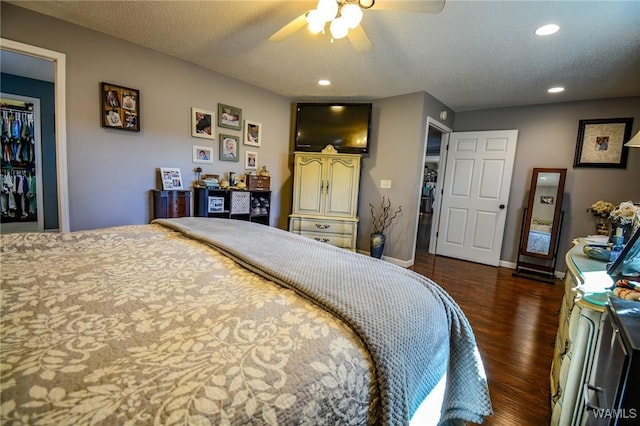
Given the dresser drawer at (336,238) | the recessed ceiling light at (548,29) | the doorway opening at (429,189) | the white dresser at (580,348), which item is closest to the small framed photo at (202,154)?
the dresser drawer at (336,238)

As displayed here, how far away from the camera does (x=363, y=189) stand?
4.12 metres

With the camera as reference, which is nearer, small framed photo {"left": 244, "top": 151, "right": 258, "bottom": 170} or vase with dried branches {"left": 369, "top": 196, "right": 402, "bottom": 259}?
small framed photo {"left": 244, "top": 151, "right": 258, "bottom": 170}

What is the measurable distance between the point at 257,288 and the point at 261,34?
7.54 feet

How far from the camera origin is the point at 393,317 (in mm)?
767


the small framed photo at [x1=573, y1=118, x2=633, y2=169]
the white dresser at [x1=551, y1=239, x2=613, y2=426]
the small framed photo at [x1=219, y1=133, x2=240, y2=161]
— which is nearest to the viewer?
the white dresser at [x1=551, y1=239, x2=613, y2=426]

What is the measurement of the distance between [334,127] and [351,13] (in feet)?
7.82

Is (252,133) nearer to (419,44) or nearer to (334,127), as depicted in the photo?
(334,127)

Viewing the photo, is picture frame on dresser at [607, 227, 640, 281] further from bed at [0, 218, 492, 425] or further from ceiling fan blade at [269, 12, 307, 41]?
ceiling fan blade at [269, 12, 307, 41]

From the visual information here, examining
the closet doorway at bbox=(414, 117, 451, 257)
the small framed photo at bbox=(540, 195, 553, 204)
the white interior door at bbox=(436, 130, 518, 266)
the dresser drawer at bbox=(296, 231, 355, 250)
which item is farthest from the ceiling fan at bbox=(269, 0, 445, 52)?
the small framed photo at bbox=(540, 195, 553, 204)

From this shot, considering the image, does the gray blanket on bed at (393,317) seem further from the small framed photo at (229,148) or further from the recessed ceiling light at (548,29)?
the small framed photo at (229,148)

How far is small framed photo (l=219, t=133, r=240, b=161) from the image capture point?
3.36m

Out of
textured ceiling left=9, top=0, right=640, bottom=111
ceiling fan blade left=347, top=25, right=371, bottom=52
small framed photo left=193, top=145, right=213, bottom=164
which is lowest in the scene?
small framed photo left=193, top=145, right=213, bottom=164

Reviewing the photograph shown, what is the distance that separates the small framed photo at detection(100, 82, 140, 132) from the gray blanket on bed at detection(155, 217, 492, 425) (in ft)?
6.91

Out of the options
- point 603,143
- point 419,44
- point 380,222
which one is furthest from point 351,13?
point 603,143
